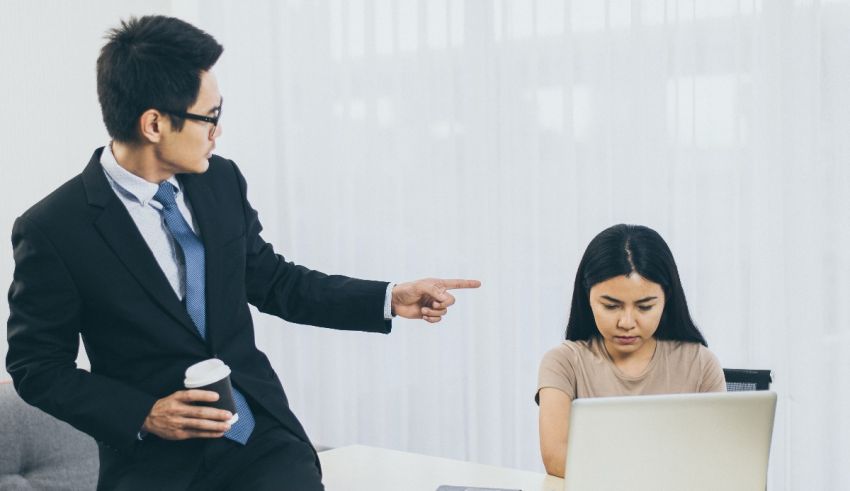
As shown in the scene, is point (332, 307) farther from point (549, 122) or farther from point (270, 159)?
point (270, 159)

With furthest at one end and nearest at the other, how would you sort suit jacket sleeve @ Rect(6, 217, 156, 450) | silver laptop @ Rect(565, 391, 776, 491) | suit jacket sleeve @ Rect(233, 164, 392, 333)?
suit jacket sleeve @ Rect(233, 164, 392, 333) → suit jacket sleeve @ Rect(6, 217, 156, 450) → silver laptop @ Rect(565, 391, 776, 491)

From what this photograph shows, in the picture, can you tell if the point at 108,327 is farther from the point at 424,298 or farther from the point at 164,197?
the point at 424,298

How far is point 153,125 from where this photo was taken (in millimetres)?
1719

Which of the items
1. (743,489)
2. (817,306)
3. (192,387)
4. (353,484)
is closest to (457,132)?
(817,306)

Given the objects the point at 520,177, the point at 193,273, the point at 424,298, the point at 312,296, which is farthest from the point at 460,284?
the point at 520,177

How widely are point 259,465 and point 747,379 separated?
1.16 metres

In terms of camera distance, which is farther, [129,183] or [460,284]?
[460,284]

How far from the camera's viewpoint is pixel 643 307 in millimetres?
2102

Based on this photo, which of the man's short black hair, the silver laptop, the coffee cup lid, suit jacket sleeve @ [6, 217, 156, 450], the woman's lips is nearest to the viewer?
the silver laptop

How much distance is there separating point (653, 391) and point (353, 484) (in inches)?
31.2

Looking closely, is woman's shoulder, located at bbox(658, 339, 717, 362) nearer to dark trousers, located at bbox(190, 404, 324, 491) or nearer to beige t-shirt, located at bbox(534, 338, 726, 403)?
beige t-shirt, located at bbox(534, 338, 726, 403)

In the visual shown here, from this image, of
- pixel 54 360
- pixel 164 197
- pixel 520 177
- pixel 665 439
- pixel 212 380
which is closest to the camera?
pixel 665 439

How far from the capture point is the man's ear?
5.59 ft

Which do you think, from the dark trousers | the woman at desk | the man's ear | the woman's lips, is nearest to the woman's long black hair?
the woman at desk
